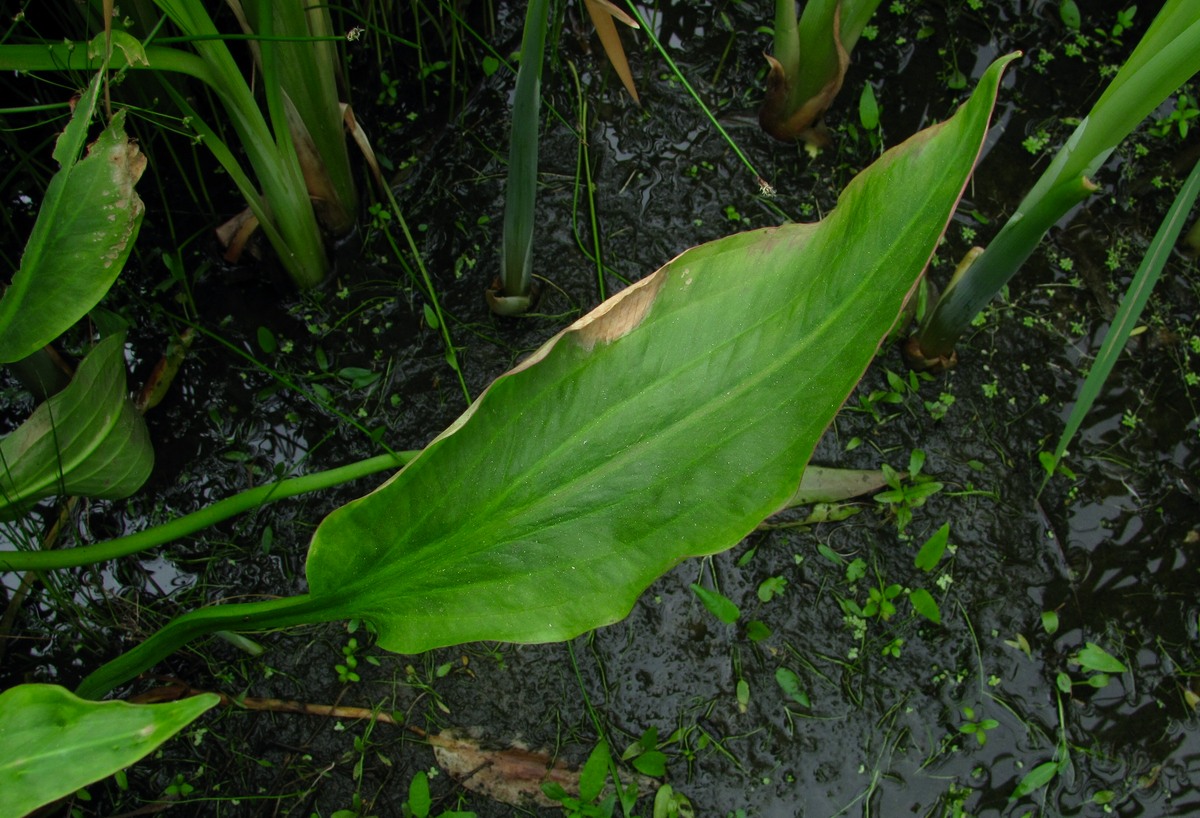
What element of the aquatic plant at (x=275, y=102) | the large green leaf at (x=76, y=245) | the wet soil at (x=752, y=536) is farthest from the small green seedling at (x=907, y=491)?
the large green leaf at (x=76, y=245)

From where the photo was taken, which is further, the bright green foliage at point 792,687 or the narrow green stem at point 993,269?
the bright green foliage at point 792,687

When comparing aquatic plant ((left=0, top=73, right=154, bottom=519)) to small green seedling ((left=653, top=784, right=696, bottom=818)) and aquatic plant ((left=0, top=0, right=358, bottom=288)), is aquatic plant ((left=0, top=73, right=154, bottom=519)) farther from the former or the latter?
small green seedling ((left=653, top=784, right=696, bottom=818))

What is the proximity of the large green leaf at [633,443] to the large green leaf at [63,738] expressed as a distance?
0.59 feet

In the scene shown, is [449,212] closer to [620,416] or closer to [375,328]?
[375,328]

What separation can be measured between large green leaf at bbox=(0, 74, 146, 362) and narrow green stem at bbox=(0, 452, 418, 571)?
230 mm

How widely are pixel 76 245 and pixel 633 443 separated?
1.72ft

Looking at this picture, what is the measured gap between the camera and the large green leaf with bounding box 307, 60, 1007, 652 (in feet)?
2.14

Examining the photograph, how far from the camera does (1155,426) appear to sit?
1.30m

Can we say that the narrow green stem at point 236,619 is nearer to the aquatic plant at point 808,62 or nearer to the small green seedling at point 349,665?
the small green seedling at point 349,665

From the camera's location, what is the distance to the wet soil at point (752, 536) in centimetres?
110

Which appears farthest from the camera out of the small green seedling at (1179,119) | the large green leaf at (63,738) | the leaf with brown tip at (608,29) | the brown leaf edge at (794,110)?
the small green seedling at (1179,119)

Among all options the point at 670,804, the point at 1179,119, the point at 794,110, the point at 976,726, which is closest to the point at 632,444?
the point at 670,804

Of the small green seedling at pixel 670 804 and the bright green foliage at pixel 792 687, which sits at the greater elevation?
the bright green foliage at pixel 792 687

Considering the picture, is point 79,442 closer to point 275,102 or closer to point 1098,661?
point 275,102
